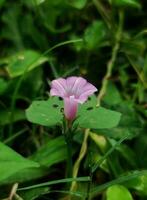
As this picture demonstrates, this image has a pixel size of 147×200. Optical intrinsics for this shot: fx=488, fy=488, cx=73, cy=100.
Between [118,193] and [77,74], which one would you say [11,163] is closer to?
[118,193]

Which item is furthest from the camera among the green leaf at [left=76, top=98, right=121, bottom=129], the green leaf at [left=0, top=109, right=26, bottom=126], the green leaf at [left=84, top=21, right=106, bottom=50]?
the green leaf at [left=84, top=21, right=106, bottom=50]

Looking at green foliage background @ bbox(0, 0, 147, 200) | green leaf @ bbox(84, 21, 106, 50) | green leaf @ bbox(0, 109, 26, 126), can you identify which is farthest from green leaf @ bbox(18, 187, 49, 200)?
green leaf @ bbox(84, 21, 106, 50)

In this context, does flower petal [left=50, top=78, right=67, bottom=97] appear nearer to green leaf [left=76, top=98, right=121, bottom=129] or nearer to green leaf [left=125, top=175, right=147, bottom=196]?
green leaf [left=76, top=98, right=121, bottom=129]

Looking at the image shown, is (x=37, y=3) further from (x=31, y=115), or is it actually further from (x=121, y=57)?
(x=31, y=115)

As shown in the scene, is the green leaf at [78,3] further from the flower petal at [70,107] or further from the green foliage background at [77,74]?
A: the flower petal at [70,107]

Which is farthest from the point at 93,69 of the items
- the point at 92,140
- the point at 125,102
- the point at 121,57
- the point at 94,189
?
the point at 94,189

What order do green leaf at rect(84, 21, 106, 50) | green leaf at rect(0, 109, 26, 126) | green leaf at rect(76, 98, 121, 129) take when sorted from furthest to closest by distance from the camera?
green leaf at rect(84, 21, 106, 50)
green leaf at rect(0, 109, 26, 126)
green leaf at rect(76, 98, 121, 129)

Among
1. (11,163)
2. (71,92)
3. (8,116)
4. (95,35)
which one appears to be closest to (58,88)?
(71,92)
